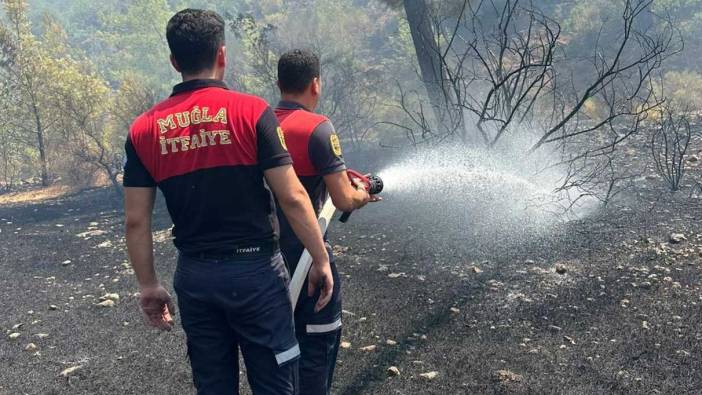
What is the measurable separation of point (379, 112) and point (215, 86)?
15612 mm

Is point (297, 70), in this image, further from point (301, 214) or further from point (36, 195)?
point (36, 195)

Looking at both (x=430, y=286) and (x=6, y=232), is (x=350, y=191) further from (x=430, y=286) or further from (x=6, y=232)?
(x=6, y=232)

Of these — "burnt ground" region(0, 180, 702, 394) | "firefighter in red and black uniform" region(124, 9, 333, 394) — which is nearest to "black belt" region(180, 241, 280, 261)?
"firefighter in red and black uniform" region(124, 9, 333, 394)

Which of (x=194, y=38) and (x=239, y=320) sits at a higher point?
(x=194, y=38)

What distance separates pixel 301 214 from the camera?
2189 mm

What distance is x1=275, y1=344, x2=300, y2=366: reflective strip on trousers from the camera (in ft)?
7.25

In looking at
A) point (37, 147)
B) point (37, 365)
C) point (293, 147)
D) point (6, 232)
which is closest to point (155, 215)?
point (6, 232)

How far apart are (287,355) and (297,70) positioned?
4.35 feet

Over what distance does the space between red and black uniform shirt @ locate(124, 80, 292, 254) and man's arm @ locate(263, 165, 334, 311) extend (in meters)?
0.05

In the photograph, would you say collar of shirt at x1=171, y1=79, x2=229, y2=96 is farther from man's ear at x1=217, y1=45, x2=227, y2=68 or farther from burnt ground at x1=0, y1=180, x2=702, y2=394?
burnt ground at x1=0, y1=180, x2=702, y2=394

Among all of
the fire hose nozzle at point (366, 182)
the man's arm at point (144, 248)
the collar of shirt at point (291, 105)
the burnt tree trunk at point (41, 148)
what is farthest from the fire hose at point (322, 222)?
the burnt tree trunk at point (41, 148)

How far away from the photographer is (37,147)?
16656 millimetres

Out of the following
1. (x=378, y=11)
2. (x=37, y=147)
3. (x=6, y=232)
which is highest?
(x=378, y=11)

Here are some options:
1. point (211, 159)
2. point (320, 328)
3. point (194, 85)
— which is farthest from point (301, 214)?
point (320, 328)
